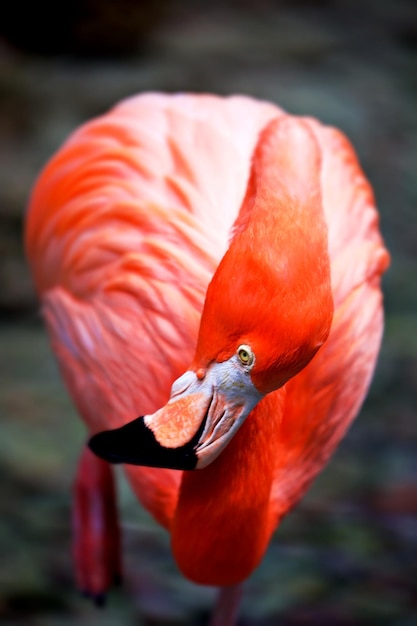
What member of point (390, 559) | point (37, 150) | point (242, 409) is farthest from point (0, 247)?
point (242, 409)

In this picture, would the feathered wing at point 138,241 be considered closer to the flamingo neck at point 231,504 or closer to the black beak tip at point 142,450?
the flamingo neck at point 231,504

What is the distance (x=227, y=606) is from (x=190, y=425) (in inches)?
43.2

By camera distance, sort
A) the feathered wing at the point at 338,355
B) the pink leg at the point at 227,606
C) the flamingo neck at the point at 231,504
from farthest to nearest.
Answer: the pink leg at the point at 227,606 → the feathered wing at the point at 338,355 → the flamingo neck at the point at 231,504

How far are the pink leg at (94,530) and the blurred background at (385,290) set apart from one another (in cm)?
9

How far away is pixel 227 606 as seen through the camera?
8.15 feet

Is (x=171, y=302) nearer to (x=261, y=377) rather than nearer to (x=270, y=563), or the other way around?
(x=261, y=377)

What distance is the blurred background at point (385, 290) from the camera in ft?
9.45

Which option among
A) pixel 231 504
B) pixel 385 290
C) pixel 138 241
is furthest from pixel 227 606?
pixel 385 290

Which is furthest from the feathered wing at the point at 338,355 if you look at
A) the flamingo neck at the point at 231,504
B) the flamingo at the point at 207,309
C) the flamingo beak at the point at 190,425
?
the flamingo beak at the point at 190,425

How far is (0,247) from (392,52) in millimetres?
2342

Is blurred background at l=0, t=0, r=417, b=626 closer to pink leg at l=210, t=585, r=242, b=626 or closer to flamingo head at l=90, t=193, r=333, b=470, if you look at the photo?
pink leg at l=210, t=585, r=242, b=626

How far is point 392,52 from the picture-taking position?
483cm

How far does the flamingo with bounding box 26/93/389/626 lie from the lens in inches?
59.4

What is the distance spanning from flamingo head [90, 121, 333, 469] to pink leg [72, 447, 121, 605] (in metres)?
1.25
